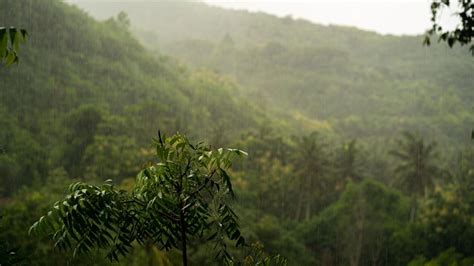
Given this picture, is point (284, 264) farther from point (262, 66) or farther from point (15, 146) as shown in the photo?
point (262, 66)

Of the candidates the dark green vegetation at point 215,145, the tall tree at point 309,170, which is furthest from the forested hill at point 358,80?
the tall tree at point 309,170

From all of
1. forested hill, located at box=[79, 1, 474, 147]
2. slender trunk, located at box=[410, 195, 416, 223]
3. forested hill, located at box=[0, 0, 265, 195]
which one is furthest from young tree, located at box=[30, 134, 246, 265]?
forested hill, located at box=[79, 1, 474, 147]

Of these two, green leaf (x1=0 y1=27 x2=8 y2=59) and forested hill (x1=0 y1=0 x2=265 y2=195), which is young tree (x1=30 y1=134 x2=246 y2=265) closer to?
green leaf (x1=0 y1=27 x2=8 y2=59)

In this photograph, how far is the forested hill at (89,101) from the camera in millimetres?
39125

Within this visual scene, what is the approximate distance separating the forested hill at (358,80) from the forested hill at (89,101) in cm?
2736

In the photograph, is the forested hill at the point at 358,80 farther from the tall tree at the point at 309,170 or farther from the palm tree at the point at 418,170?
the tall tree at the point at 309,170

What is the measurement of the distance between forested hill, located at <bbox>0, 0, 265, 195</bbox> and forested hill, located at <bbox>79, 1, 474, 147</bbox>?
27.4 meters

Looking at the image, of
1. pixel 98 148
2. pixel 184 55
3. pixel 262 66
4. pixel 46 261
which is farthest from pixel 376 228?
pixel 184 55

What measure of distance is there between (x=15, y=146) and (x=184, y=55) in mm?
108252

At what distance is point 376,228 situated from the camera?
37.8 m

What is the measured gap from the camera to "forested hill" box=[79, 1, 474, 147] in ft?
318

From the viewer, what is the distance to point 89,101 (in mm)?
52312

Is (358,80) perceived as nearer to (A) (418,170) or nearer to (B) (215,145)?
(A) (418,170)

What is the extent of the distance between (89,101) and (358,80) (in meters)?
94.0
